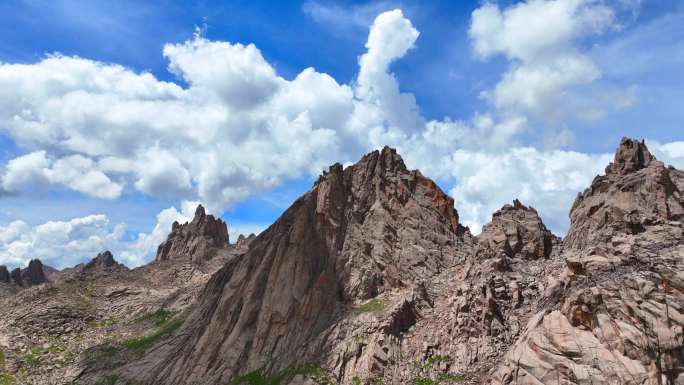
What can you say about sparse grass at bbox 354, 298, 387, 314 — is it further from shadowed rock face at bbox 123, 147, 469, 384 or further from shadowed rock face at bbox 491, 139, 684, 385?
shadowed rock face at bbox 491, 139, 684, 385

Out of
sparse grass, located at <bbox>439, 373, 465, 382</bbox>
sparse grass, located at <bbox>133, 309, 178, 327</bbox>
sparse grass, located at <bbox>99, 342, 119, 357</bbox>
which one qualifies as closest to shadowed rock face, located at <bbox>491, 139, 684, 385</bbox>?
sparse grass, located at <bbox>439, 373, 465, 382</bbox>

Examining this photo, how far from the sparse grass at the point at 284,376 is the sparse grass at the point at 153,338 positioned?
3335 cm

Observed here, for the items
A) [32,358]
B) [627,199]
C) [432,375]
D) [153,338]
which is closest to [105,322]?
[32,358]

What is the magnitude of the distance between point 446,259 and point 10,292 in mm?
147916

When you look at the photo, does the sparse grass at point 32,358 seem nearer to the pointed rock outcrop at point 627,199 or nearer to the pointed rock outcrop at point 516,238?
the pointed rock outcrop at point 516,238

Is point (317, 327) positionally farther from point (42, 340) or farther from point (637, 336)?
point (42, 340)

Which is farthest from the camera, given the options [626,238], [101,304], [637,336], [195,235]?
[195,235]

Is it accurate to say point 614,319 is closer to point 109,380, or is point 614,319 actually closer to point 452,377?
point 452,377

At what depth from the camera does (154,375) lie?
105 meters

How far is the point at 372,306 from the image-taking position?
91875 mm

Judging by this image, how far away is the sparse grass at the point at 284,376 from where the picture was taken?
269 feet

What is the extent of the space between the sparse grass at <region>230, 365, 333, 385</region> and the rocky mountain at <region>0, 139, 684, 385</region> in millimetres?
318

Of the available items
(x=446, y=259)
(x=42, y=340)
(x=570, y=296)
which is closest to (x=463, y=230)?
(x=446, y=259)

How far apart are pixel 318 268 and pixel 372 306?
47.7 ft
